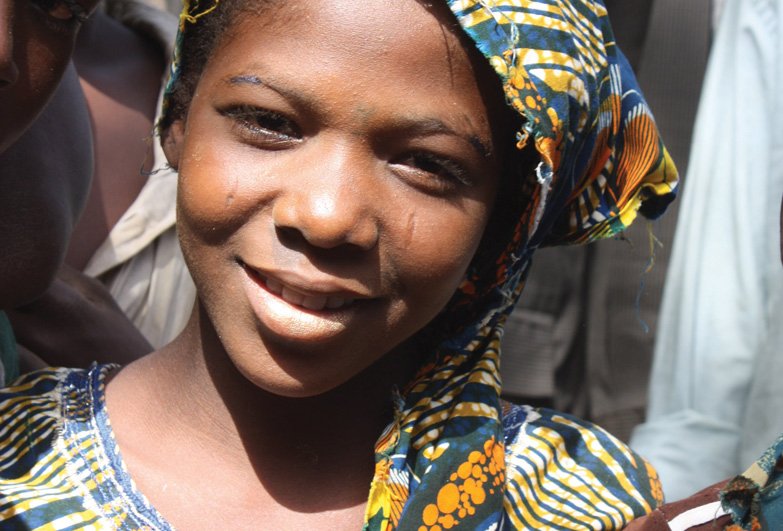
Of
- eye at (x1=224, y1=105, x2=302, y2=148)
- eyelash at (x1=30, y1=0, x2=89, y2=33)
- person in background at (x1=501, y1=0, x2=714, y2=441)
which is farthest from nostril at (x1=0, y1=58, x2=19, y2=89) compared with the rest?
person in background at (x1=501, y1=0, x2=714, y2=441)

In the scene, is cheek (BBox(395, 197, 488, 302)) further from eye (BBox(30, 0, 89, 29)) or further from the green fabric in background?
the green fabric in background

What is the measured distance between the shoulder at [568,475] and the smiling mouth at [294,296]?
0.46 meters

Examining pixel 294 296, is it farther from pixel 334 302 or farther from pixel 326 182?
pixel 326 182

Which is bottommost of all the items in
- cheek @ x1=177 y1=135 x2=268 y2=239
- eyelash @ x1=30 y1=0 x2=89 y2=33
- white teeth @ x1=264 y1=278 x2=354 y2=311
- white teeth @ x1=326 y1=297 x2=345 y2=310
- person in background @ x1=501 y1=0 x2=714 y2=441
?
person in background @ x1=501 y1=0 x2=714 y2=441

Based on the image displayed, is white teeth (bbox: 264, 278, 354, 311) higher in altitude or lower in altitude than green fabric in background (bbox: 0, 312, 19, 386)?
higher

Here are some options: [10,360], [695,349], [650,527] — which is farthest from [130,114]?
[650,527]

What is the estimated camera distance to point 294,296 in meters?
1.54

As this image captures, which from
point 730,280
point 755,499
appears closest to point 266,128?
point 755,499

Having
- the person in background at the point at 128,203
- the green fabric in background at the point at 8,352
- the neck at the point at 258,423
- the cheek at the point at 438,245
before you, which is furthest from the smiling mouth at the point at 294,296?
the person in background at the point at 128,203

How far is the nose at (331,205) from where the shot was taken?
1.47m

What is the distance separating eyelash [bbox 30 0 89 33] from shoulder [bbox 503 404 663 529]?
3.09ft

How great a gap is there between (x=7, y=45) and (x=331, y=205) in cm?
54

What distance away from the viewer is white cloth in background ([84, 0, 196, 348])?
2713mm

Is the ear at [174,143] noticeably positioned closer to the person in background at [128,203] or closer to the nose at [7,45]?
the nose at [7,45]
